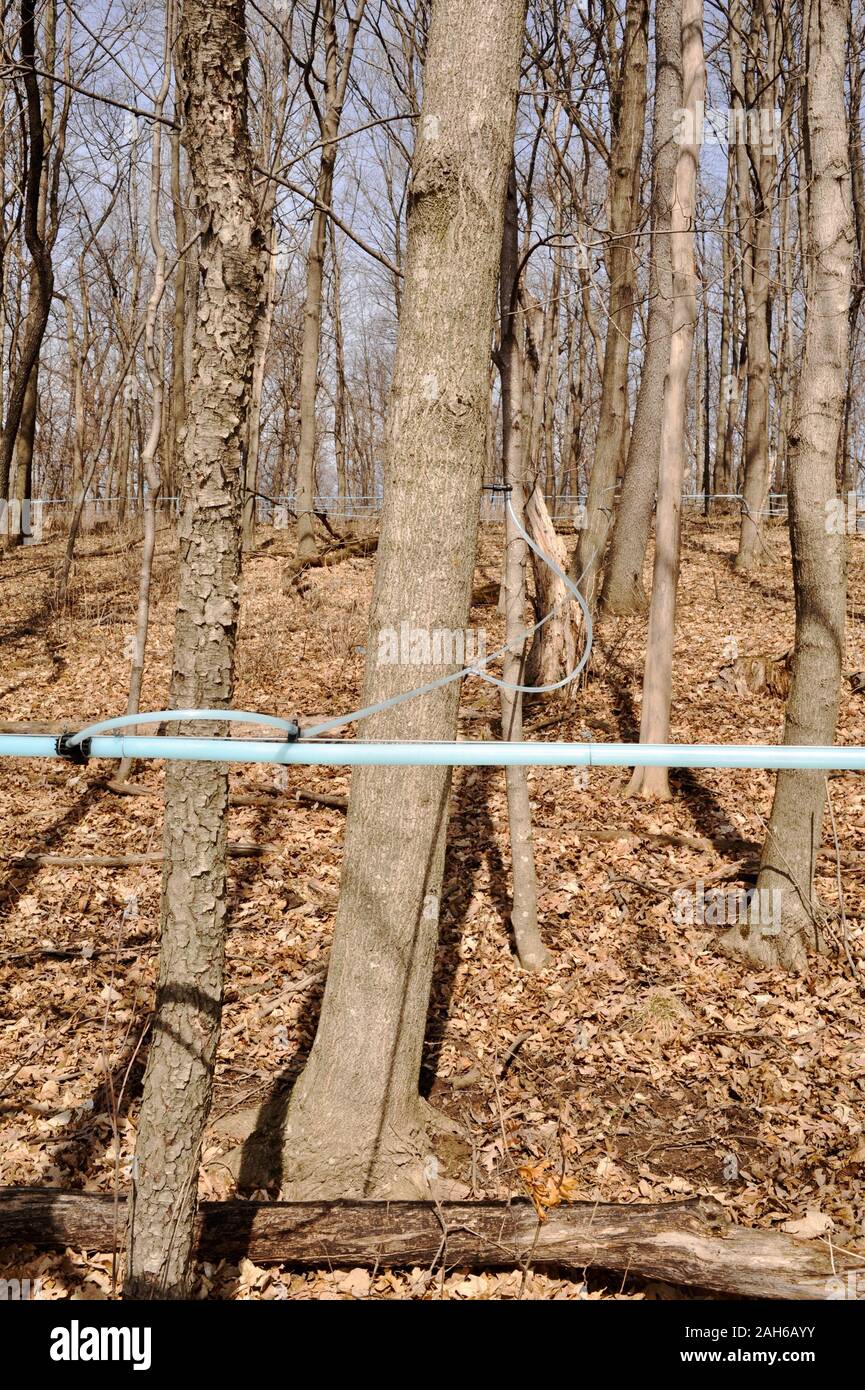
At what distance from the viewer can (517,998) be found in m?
4.93

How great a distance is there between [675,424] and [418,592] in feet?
13.1

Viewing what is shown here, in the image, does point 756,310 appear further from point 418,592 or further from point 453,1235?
point 453,1235

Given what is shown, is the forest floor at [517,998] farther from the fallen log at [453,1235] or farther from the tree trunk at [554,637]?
the tree trunk at [554,637]

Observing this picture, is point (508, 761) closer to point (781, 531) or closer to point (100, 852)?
point (100, 852)

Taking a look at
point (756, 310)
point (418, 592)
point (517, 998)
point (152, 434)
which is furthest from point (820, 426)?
point (756, 310)

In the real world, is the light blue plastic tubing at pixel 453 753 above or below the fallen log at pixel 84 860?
above

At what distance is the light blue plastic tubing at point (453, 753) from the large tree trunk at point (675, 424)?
4.74 meters

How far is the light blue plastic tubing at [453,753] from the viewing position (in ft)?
5.97

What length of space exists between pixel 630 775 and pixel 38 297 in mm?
10695

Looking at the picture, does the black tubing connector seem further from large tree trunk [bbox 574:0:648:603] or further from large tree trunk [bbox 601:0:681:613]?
large tree trunk [bbox 601:0:681:613]

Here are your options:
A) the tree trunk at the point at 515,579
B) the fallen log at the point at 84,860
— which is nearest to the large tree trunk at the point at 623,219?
the tree trunk at the point at 515,579

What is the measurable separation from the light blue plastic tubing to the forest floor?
0.85 m
